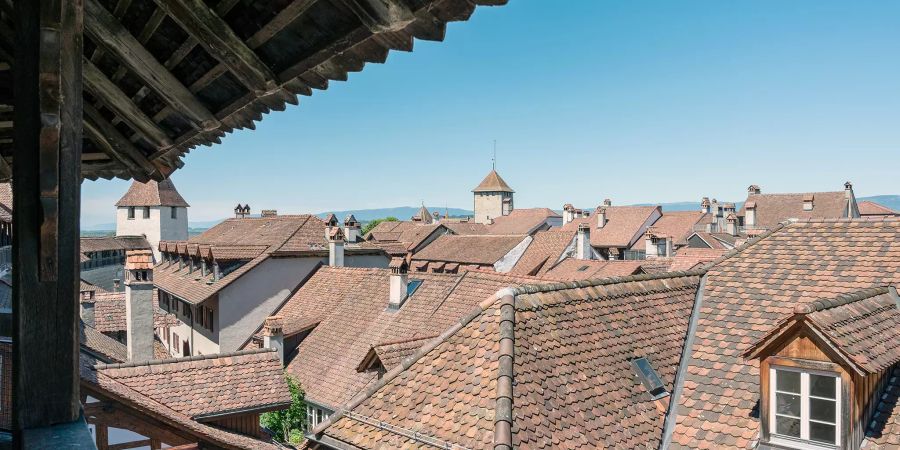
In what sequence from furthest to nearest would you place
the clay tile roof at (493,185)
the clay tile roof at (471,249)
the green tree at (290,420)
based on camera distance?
the clay tile roof at (493,185)
the clay tile roof at (471,249)
the green tree at (290,420)

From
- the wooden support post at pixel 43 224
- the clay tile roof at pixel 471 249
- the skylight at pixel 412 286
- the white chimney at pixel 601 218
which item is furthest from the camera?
the white chimney at pixel 601 218

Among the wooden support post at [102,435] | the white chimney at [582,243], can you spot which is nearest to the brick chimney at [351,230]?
the white chimney at [582,243]

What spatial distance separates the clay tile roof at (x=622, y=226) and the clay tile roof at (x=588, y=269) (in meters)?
19.9

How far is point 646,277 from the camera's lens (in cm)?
1235

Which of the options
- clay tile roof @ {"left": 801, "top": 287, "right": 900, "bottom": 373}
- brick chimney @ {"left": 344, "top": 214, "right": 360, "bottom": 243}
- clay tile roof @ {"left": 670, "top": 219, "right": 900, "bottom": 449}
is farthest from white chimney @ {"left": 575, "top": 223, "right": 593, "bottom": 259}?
clay tile roof @ {"left": 801, "top": 287, "right": 900, "bottom": 373}

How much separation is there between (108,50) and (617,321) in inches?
360

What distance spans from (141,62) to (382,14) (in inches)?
67.7

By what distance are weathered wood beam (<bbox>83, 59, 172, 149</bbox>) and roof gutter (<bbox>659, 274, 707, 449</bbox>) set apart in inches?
312

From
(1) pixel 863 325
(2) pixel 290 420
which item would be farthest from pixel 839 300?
(2) pixel 290 420

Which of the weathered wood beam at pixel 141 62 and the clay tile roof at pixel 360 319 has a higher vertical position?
the weathered wood beam at pixel 141 62

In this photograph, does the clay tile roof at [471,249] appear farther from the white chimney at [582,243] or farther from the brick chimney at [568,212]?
the brick chimney at [568,212]

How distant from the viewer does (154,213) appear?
51.9 metres

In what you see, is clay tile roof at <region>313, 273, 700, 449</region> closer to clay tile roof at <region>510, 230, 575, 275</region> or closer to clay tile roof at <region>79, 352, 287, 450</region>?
clay tile roof at <region>79, 352, 287, 450</region>

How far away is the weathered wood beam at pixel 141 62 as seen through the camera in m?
3.09
